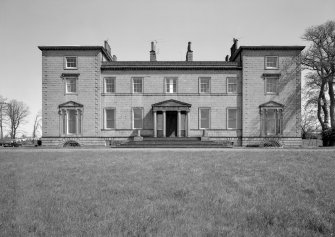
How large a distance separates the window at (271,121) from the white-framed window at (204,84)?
23.8 feet

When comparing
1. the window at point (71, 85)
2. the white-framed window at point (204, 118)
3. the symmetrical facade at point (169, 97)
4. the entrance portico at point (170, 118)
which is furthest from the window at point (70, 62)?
the white-framed window at point (204, 118)

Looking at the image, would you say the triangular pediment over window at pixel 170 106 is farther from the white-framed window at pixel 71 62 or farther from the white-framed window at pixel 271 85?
the white-framed window at pixel 71 62

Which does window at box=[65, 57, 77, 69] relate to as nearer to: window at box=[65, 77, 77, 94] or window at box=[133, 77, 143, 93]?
window at box=[65, 77, 77, 94]

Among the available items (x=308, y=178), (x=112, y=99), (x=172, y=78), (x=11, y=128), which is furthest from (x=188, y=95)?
(x=11, y=128)

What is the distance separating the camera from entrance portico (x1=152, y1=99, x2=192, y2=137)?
26.6m

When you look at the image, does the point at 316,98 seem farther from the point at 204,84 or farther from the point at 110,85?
the point at 110,85

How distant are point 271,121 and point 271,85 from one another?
4441 millimetres

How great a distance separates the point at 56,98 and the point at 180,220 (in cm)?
2765

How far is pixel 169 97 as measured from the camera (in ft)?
91.8

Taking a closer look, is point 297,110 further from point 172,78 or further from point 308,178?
point 308,178

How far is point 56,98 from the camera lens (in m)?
27.5

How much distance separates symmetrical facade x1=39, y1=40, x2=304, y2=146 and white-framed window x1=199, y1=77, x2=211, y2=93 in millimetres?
125

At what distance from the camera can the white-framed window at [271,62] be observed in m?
27.5

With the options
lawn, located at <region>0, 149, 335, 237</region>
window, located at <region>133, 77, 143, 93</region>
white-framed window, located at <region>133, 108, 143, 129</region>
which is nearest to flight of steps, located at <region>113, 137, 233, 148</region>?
white-framed window, located at <region>133, 108, 143, 129</region>
